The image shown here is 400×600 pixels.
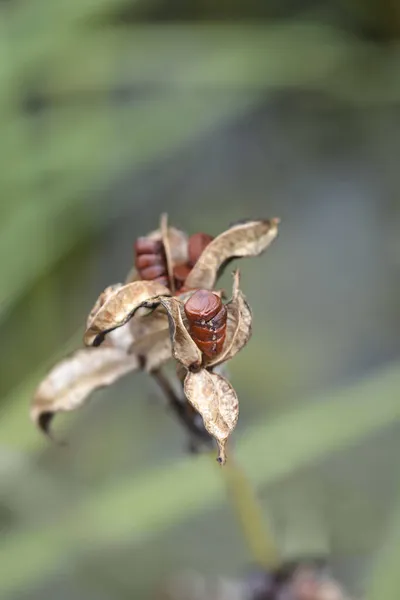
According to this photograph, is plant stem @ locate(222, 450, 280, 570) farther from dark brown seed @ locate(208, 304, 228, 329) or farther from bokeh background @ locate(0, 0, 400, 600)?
bokeh background @ locate(0, 0, 400, 600)

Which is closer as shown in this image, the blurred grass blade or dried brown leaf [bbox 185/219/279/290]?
dried brown leaf [bbox 185/219/279/290]

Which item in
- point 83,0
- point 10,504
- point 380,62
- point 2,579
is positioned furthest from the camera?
point 380,62

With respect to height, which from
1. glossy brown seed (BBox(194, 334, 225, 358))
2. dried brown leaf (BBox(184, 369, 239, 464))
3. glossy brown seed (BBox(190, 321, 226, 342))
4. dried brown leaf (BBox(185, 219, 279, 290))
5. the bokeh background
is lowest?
dried brown leaf (BBox(184, 369, 239, 464))

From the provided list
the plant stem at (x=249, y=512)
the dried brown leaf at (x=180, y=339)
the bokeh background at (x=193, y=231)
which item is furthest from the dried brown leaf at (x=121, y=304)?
the bokeh background at (x=193, y=231)

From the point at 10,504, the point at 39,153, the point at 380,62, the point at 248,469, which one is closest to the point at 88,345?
the point at 248,469

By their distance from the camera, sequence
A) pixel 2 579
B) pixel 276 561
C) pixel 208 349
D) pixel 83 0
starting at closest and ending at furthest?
pixel 208 349, pixel 276 561, pixel 2 579, pixel 83 0

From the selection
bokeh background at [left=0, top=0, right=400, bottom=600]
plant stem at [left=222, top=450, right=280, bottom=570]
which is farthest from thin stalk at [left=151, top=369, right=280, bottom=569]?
bokeh background at [left=0, top=0, right=400, bottom=600]

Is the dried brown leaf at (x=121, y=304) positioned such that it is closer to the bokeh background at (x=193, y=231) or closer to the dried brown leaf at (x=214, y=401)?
the dried brown leaf at (x=214, y=401)

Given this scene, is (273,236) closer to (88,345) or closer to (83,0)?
(88,345)
